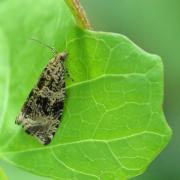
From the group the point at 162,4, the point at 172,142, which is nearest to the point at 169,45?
the point at 162,4

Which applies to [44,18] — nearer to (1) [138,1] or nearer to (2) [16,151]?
(2) [16,151]

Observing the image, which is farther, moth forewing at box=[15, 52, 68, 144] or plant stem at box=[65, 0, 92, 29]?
moth forewing at box=[15, 52, 68, 144]

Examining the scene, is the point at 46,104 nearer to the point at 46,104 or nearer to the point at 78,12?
the point at 46,104

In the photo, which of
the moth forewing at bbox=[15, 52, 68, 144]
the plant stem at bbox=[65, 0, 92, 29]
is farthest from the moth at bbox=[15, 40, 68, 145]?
the plant stem at bbox=[65, 0, 92, 29]

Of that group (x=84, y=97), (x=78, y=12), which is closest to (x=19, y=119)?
(x=84, y=97)

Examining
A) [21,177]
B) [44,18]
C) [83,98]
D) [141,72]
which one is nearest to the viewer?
[141,72]

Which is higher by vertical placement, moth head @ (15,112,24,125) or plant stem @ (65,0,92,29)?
plant stem @ (65,0,92,29)

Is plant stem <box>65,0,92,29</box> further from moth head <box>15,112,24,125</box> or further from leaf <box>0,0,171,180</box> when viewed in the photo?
moth head <box>15,112,24,125</box>
